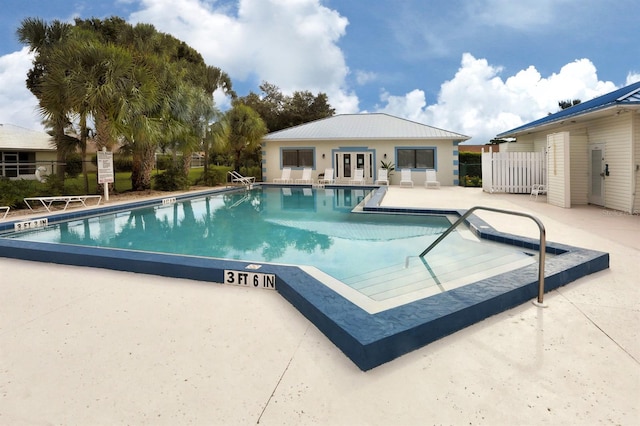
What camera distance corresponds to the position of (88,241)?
763 centimetres

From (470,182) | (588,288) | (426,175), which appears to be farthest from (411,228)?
(470,182)

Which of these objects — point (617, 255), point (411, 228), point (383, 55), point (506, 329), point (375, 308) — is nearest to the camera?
point (506, 329)

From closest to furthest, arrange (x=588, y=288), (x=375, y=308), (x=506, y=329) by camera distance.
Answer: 1. (x=506, y=329)
2. (x=375, y=308)
3. (x=588, y=288)

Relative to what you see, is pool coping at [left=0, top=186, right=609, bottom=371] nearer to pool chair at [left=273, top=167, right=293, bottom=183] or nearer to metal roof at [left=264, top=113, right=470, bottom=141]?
metal roof at [left=264, top=113, right=470, bottom=141]

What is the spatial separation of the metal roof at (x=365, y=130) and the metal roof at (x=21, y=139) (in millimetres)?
17761

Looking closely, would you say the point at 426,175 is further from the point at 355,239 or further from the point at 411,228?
the point at 355,239

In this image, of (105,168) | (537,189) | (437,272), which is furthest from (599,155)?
(105,168)

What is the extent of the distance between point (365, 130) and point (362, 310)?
19.8 metres

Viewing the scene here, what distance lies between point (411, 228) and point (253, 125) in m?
15.3

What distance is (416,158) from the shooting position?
2089cm

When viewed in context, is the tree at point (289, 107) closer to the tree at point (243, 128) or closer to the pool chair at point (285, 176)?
the tree at point (243, 128)

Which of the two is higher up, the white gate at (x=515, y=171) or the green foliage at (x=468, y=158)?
the green foliage at (x=468, y=158)

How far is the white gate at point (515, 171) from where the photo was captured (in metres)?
14.4

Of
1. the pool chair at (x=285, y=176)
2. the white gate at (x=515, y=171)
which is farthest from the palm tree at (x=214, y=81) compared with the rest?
the white gate at (x=515, y=171)
